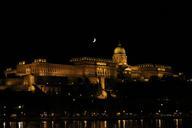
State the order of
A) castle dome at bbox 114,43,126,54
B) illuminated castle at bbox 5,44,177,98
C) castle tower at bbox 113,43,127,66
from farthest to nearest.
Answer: castle dome at bbox 114,43,126,54 → castle tower at bbox 113,43,127,66 → illuminated castle at bbox 5,44,177,98

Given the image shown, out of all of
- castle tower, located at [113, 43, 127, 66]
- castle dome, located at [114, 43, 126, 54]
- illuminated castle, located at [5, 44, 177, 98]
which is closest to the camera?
illuminated castle, located at [5, 44, 177, 98]

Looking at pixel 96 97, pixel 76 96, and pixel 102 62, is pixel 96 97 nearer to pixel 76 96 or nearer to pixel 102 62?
pixel 76 96

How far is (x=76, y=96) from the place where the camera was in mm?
101375

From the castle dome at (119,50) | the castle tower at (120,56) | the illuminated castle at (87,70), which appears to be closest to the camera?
the illuminated castle at (87,70)

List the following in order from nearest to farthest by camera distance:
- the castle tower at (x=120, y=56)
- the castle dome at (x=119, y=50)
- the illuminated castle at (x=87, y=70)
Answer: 1. the illuminated castle at (x=87, y=70)
2. the castle tower at (x=120, y=56)
3. the castle dome at (x=119, y=50)

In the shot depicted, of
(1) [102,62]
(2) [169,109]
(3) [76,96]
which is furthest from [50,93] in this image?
(1) [102,62]

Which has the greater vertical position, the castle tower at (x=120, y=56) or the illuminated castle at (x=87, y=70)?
the castle tower at (x=120, y=56)

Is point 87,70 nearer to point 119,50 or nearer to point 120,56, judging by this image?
point 120,56

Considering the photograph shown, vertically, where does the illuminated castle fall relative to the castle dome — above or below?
below

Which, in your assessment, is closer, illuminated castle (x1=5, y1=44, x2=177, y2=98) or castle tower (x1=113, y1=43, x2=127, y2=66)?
illuminated castle (x1=5, y1=44, x2=177, y2=98)

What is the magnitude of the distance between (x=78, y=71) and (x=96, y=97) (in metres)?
17.4

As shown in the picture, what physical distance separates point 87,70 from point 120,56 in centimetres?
1812

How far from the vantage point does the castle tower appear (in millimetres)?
139113

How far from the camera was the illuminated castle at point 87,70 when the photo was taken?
110062 millimetres
